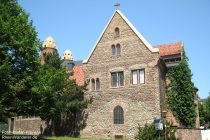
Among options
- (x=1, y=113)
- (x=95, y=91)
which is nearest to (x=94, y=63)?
(x=95, y=91)

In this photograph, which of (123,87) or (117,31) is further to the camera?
(117,31)

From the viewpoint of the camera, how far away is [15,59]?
2408 cm

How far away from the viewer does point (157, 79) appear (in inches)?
1179

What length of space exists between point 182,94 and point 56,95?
14.1 m

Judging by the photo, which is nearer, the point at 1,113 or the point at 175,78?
the point at 1,113

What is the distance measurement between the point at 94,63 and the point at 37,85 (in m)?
11.8

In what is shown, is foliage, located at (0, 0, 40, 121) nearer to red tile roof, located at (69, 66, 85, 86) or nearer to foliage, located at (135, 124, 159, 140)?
foliage, located at (135, 124, 159, 140)

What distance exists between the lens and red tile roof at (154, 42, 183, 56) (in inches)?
1308

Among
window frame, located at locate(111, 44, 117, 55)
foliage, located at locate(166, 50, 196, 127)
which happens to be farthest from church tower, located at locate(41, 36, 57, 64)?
foliage, located at locate(166, 50, 196, 127)

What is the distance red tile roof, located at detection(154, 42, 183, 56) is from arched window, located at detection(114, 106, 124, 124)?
8.55 meters

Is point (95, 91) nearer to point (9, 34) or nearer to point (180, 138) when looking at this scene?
point (180, 138)

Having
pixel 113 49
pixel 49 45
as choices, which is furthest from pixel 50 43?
pixel 113 49

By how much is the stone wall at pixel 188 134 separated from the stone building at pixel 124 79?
7.63ft

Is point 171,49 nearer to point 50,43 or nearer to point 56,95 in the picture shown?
point 56,95
